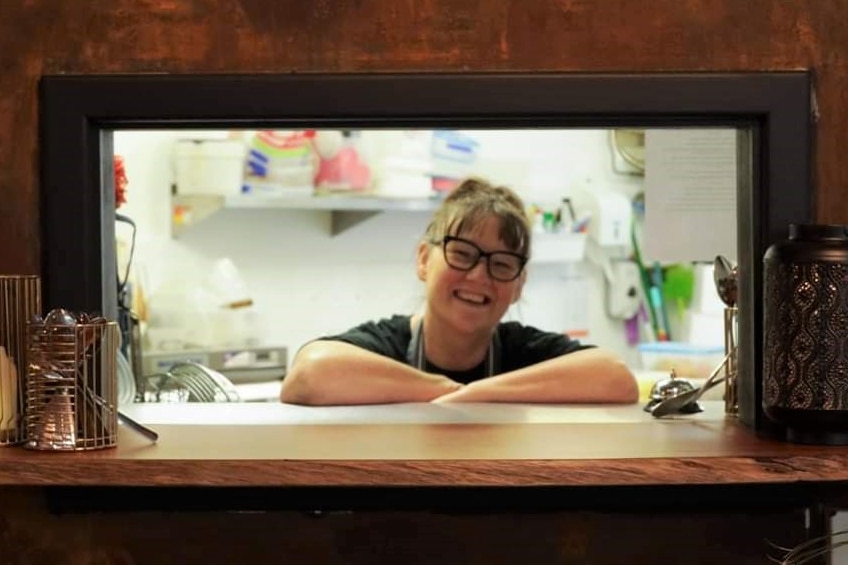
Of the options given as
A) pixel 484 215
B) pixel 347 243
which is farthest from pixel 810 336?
pixel 347 243

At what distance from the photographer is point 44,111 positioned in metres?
1.25

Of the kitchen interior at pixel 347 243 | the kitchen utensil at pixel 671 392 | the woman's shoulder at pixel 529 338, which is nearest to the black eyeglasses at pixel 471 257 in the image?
the woman's shoulder at pixel 529 338

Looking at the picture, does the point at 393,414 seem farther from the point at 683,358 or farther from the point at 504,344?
the point at 683,358

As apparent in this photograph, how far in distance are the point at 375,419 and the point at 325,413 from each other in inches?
3.4

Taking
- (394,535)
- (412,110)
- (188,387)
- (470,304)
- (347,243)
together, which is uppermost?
(412,110)

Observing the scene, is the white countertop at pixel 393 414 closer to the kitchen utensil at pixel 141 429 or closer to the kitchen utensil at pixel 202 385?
the kitchen utensil at pixel 141 429

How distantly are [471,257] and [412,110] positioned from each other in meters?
1.06

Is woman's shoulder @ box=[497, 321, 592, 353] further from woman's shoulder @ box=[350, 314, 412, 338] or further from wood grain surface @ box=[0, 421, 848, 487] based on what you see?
wood grain surface @ box=[0, 421, 848, 487]

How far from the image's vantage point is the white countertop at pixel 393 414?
1.37 meters

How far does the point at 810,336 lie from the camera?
1123 mm

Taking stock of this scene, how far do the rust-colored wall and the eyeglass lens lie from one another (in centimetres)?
105

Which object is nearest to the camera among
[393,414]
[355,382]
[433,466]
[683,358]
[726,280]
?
[433,466]

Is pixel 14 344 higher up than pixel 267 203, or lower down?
lower down

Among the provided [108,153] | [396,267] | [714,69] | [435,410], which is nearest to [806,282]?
[714,69]
